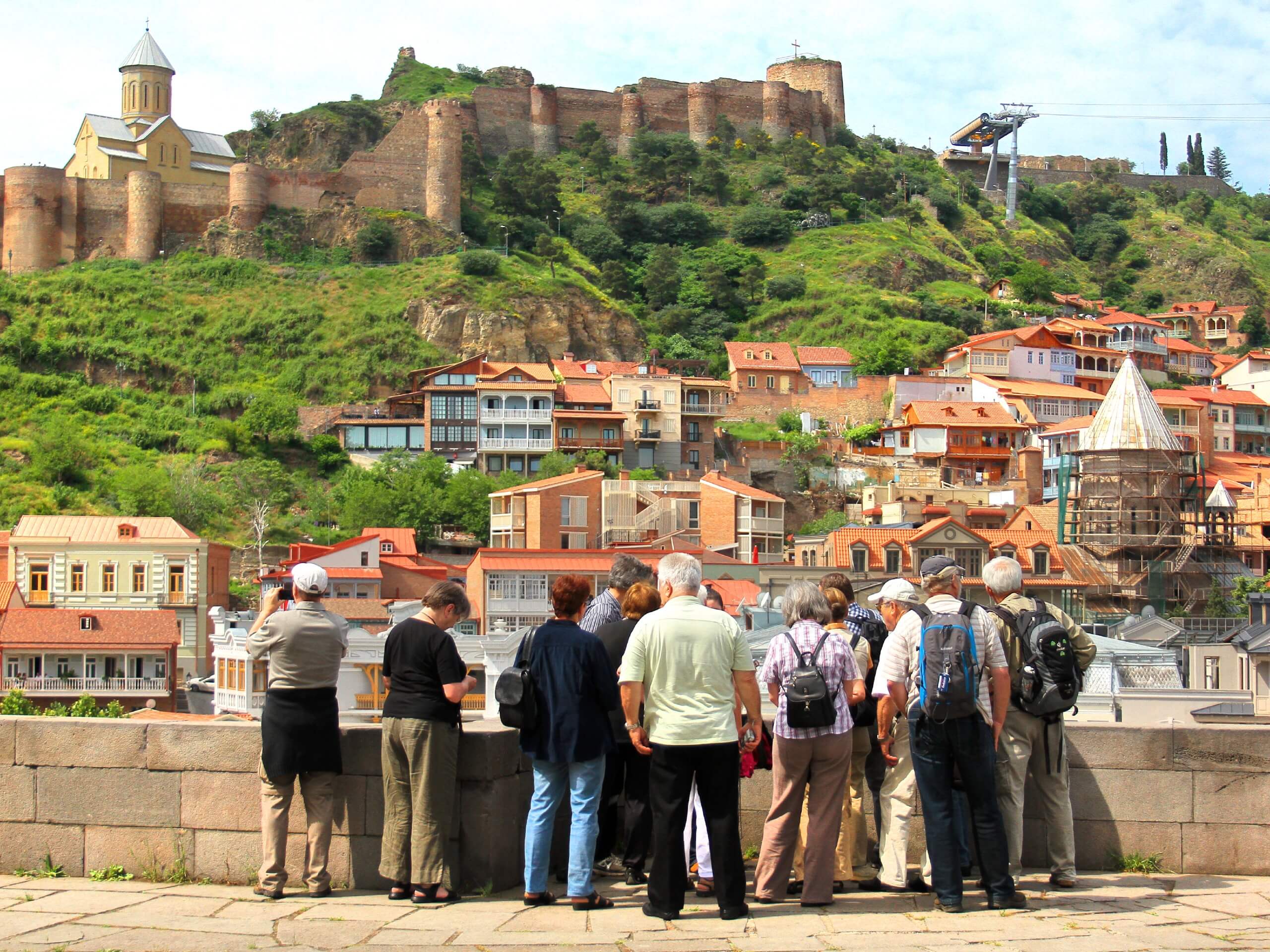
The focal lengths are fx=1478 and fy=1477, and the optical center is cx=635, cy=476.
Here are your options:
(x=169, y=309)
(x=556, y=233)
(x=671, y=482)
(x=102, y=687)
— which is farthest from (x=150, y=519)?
(x=556, y=233)

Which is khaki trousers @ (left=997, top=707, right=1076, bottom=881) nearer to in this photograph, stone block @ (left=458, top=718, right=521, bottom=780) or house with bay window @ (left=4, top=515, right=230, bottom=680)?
stone block @ (left=458, top=718, right=521, bottom=780)

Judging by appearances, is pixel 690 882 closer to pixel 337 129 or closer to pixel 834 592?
pixel 834 592

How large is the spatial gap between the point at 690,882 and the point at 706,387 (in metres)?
53.9

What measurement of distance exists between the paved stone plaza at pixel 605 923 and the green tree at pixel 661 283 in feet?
238

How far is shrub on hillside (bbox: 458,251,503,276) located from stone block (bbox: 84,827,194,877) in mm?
62163

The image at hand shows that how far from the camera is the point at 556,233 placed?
81500mm

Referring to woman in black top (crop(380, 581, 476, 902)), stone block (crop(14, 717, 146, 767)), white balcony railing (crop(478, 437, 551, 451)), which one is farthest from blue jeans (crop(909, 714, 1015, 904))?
white balcony railing (crop(478, 437, 551, 451))

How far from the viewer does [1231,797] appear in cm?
768

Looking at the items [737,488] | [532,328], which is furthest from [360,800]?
→ [532,328]

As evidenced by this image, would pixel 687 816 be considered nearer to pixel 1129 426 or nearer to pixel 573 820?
pixel 573 820

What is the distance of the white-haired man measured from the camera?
675 cm

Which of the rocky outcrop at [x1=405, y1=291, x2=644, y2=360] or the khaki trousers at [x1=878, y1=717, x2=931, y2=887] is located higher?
the rocky outcrop at [x1=405, y1=291, x2=644, y2=360]

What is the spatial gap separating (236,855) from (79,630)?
32036mm

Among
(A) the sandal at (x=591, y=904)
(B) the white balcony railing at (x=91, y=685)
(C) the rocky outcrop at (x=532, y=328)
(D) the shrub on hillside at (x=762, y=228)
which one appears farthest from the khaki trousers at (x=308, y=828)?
(D) the shrub on hillside at (x=762, y=228)
